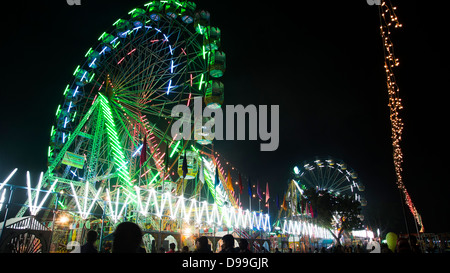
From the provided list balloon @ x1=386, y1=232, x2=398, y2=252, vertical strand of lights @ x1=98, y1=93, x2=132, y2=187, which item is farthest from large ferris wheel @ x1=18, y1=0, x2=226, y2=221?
balloon @ x1=386, y1=232, x2=398, y2=252

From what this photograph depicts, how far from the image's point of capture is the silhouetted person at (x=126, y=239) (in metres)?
2.67

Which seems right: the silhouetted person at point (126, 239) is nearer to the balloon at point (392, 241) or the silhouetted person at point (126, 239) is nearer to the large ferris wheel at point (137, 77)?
the balloon at point (392, 241)

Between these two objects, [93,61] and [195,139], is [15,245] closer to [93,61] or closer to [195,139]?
[195,139]

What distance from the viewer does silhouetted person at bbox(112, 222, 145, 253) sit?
267 centimetres

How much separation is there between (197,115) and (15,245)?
11627mm

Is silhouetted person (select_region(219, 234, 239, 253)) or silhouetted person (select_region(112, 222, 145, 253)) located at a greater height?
silhouetted person (select_region(112, 222, 145, 253))

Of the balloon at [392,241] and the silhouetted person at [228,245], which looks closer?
the silhouetted person at [228,245]

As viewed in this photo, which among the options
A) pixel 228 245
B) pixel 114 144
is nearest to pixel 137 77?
pixel 114 144

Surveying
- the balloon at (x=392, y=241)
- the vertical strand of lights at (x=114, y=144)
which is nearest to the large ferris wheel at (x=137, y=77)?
the vertical strand of lights at (x=114, y=144)

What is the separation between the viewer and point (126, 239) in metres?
2.69

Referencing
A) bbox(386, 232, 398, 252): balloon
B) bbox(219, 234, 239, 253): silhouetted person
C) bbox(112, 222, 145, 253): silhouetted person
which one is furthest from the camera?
bbox(386, 232, 398, 252): balloon

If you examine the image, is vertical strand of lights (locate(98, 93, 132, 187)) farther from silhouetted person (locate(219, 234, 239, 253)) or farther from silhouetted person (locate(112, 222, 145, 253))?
silhouetted person (locate(112, 222, 145, 253))

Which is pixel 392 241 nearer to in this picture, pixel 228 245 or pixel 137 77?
pixel 228 245
